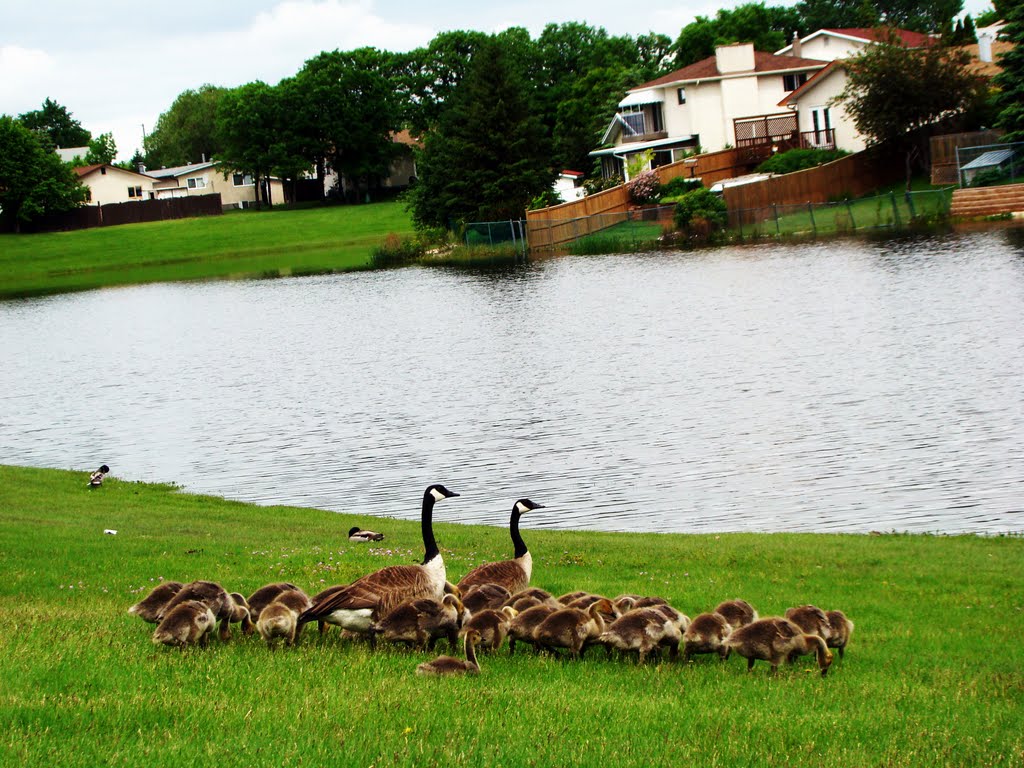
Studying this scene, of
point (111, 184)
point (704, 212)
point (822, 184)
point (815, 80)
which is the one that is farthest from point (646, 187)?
point (111, 184)

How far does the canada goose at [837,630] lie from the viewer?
34.2ft

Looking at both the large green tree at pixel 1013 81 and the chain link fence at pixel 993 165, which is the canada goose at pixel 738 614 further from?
the large green tree at pixel 1013 81

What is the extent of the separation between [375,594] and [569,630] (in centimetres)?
175

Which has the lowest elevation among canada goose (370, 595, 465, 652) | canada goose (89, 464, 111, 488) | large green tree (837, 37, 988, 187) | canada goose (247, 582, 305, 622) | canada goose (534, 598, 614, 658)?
canada goose (534, 598, 614, 658)

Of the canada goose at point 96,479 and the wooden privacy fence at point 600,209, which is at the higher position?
the wooden privacy fence at point 600,209

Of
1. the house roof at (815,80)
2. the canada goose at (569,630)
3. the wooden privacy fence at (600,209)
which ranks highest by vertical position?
the house roof at (815,80)

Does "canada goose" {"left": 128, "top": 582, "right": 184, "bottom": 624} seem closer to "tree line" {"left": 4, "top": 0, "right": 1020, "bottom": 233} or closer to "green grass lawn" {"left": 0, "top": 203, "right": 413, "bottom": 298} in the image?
"green grass lawn" {"left": 0, "top": 203, "right": 413, "bottom": 298}

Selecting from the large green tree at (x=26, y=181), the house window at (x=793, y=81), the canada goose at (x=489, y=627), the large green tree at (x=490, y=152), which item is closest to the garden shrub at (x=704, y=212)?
the large green tree at (x=490, y=152)

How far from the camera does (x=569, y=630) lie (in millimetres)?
10219

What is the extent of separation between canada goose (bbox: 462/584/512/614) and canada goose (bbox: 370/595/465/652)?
3.90 feet

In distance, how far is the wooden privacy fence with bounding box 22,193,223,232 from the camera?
137250 mm

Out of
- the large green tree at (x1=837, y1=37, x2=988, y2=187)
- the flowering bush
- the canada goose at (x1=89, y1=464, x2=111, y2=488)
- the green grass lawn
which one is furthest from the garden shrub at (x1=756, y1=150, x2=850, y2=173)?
the canada goose at (x1=89, y1=464, x2=111, y2=488)

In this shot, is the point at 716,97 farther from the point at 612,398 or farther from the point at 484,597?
the point at 484,597

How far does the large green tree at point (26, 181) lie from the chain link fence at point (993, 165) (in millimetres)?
102221
